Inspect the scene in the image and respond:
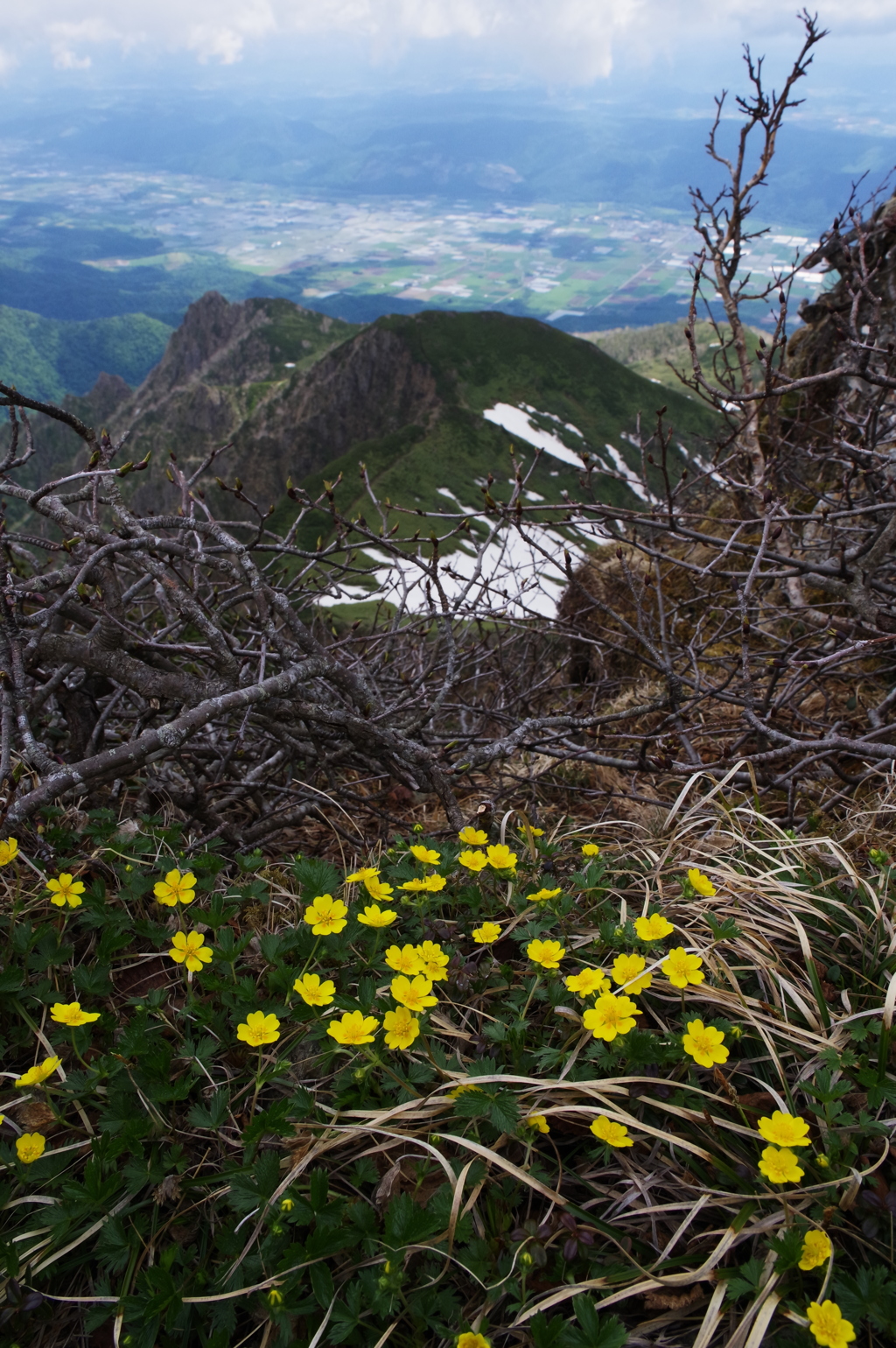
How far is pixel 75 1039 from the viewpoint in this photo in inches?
70.6

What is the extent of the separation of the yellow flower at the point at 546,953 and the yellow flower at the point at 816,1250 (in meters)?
0.68

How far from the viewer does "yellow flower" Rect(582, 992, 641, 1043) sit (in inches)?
62.2

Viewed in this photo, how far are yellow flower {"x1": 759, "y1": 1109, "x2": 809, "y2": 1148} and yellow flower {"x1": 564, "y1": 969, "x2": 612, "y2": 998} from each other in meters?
0.40

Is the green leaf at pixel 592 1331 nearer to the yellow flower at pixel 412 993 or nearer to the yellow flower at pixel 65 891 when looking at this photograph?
the yellow flower at pixel 412 993

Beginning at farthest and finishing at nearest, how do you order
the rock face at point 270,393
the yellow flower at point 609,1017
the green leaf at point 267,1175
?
the rock face at point 270,393
the yellow flower at point 609,1017
the green leaf at point 267,1175

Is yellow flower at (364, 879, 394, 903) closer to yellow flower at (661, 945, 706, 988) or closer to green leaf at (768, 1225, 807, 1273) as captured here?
yellow flower at (661, 945, 706, 988)

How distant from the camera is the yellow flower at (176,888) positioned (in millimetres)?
2086

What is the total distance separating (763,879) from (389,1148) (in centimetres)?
128

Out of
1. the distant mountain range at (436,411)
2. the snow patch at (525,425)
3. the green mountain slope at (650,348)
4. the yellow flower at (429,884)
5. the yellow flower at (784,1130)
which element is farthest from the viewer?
the green mountain slope at (650,348)

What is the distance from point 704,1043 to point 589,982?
0.26 metres

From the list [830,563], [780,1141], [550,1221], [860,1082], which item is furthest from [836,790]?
[550,1221]

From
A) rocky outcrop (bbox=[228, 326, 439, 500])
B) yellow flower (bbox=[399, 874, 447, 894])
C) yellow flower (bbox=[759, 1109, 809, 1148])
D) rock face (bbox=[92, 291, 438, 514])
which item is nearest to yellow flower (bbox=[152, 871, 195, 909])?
yellow flower (bbox=[399, 874, 447, 894])

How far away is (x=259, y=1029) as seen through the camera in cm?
170

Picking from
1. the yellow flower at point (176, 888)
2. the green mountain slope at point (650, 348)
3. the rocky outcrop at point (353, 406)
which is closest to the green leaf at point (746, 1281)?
the yellow flower at point (176, 888)
